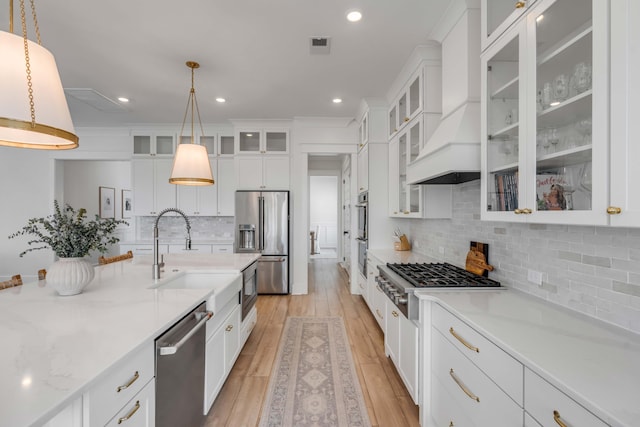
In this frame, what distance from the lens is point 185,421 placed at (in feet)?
4.95

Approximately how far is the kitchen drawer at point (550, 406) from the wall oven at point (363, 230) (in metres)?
3.07

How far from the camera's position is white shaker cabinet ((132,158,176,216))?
5207 mm

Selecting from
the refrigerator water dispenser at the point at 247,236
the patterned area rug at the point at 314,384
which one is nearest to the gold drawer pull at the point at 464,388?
the patterned area rug at the point at 314,384

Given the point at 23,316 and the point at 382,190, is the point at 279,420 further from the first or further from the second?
the point at 382,190

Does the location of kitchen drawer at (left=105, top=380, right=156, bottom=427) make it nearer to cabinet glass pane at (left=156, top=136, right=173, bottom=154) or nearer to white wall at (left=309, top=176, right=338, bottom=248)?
cabinet glass pane at (left=156, top=136, right=173, bottom=154)

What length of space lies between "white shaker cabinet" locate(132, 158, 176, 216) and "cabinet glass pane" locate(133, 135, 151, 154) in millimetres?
171

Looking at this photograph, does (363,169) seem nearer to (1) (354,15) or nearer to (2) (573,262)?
(1) (354,15)

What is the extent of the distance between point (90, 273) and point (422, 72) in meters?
2.99

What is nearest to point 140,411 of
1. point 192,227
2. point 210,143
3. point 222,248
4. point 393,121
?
point 393,121

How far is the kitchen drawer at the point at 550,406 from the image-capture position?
789mm

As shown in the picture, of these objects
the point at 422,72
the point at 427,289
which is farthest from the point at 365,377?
the point at 422,72

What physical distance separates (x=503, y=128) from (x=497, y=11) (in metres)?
0.67

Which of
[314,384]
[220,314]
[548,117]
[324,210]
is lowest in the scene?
[314,384]

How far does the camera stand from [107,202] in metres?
6.87
